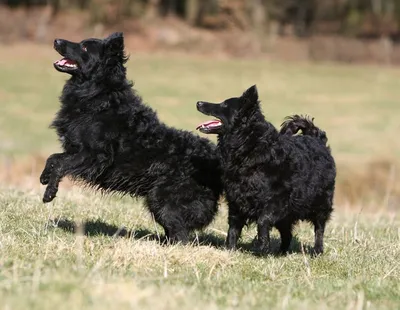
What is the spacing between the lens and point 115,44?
7902 mm

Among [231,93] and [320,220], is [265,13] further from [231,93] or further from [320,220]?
[320,220]

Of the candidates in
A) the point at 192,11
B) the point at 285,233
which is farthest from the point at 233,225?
the point at 192,11

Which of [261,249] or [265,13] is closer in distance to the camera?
[261,249]

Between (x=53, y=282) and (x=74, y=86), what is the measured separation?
138 inches

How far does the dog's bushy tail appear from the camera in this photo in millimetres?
8883

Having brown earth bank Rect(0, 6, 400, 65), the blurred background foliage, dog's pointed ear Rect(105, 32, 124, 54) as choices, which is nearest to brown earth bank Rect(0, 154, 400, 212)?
dog's pointed ear Rect(105, 32, 124, 54)

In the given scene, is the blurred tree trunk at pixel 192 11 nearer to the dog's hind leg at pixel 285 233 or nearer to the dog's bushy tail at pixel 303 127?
the dog's bushy tail at pixel 303 127

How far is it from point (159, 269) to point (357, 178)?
16.1 meters

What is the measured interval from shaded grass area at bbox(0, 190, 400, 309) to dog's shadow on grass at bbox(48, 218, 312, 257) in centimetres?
2

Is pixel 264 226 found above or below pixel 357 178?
above

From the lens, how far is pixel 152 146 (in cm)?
795

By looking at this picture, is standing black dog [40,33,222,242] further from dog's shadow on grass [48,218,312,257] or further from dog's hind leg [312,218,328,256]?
dog's hind leg [312,218,328,256]

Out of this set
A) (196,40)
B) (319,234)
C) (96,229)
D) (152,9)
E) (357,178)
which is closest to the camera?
(96,229)

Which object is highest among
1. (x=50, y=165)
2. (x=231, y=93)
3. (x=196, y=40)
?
(x=196, y=40)
